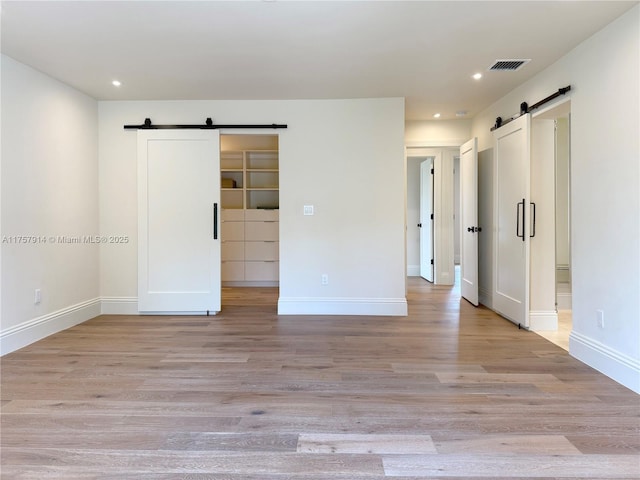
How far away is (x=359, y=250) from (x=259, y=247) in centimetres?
239

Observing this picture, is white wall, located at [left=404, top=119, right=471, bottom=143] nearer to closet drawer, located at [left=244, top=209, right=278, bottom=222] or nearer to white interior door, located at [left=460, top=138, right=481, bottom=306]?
white interior door, located at [left=460, top=138, right=481, bottom=306]

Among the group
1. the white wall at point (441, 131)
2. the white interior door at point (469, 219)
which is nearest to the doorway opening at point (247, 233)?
the white wall at point (441, 131)

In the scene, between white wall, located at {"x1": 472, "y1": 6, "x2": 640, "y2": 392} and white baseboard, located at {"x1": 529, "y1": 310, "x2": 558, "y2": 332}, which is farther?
white baseboard, located at {"x1": 529, "y1": 310, "x2": 558, "y2": 332}

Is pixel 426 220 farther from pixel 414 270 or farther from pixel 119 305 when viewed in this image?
pixel 119 305

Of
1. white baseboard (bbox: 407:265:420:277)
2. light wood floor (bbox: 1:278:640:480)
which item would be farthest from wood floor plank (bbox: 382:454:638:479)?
white baseboard (bbox: 407:265:420:277)

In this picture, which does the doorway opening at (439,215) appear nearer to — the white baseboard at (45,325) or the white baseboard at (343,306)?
the white baseboard at (343,306)

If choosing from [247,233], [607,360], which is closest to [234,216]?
[247,233]

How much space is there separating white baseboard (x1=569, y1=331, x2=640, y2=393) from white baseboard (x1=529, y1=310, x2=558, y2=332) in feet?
2.25

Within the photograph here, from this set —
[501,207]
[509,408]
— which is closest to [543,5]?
[501,207]

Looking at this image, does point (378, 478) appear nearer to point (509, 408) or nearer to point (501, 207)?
point (509, 408)

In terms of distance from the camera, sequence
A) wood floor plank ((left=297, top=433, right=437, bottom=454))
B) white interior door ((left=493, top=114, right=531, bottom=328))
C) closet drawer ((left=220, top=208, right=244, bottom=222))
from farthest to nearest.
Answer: closet drawer ((left=220, top=208, right=244, bottom=222)) < white interior door ((left=493, top=114, right=531, bottom=328)) < wood floor plank ((left=297, top=433, right=437, bottom=454))

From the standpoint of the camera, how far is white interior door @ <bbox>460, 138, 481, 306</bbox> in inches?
173

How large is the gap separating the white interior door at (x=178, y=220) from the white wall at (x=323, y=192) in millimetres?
194

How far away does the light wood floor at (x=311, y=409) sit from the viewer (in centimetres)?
152
